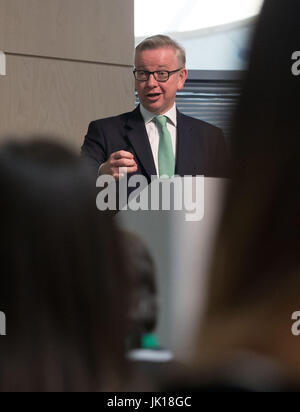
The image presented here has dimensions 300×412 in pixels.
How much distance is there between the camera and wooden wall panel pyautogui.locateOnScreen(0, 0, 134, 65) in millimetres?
2582

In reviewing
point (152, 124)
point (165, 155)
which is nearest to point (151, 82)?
point (152, 124)

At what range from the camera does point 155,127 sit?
1716 mm

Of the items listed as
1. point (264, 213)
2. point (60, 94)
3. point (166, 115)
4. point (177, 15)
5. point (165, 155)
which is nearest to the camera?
point (264, 213)

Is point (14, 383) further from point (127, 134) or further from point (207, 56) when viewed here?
point (207, 56)

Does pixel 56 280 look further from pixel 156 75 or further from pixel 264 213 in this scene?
pixel 156 75

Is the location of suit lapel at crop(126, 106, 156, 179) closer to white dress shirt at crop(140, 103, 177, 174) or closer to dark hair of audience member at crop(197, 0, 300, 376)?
white dress shirt at crop(140, 103, 177, 174)

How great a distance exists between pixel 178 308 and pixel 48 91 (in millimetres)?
2517

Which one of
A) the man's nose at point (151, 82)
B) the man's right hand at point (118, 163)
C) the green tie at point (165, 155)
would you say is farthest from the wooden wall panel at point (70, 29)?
the man's right hand at point (118, 163)

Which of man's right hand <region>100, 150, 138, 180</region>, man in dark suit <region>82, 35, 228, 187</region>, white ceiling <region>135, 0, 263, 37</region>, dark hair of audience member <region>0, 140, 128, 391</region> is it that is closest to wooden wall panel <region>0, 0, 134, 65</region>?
man in dark suit <region>82, 35, 228, 187</region>

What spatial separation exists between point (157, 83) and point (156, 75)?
0.20 feet

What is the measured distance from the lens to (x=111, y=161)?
31.5 inches

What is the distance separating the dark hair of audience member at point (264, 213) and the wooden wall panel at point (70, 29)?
2544mm

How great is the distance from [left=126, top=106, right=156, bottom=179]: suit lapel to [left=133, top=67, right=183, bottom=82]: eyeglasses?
90 mm

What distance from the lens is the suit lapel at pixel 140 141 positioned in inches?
61.6
